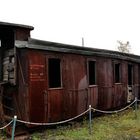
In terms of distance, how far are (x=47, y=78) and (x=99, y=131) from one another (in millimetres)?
2879

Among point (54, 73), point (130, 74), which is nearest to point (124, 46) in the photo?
point (130, 74)

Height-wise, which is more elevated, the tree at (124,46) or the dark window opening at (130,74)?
the tree at (124,46)

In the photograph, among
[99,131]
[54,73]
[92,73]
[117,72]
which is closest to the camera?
[99,131]

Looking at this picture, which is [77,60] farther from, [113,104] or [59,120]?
[113,104]

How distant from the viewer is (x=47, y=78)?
1006cm

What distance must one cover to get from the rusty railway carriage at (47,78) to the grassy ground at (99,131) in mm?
527

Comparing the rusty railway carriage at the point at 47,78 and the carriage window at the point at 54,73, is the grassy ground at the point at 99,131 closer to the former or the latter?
the rusty railway carriage at the point at 47,78

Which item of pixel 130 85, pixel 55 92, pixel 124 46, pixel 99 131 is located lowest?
pixel 99 131

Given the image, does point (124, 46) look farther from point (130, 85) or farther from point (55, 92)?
point (55, 92)

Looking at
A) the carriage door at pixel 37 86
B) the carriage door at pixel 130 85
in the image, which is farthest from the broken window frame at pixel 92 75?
the carriage door at pixel 130 85

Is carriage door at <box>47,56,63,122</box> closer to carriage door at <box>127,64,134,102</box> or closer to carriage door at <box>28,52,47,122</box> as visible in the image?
carriage door at <box>28,52,47,122</box>

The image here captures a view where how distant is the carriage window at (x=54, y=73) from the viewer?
428 inches

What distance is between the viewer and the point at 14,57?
986 centimetres

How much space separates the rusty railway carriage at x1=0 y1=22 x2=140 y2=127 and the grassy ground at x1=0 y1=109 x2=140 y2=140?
0.53m
